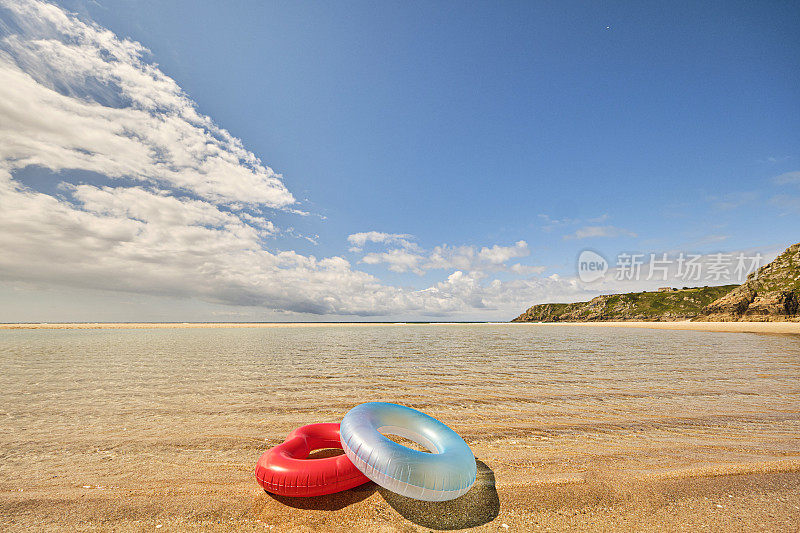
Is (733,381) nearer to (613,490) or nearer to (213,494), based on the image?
(613,490)

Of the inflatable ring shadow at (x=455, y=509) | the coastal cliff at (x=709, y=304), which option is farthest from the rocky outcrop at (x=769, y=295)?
the inflatable ring shadow at (x=455, y=509)

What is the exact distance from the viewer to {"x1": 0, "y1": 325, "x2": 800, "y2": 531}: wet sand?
151 inches

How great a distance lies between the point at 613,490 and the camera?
434 centimetres

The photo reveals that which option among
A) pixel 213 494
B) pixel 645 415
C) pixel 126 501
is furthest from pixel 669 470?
pixel 126 501

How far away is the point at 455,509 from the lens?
4043 mm

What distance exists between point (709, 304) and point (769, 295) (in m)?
22.9

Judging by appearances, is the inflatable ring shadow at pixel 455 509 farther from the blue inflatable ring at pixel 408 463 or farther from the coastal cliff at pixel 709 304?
the coastal cliff at pixel 709 304

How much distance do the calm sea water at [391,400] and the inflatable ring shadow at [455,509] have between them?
88 centimetres

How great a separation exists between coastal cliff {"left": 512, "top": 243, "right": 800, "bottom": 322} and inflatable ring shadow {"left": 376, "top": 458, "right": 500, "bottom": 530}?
77559mm

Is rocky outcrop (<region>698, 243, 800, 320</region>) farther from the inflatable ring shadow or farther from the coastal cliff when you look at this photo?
the inflatable ring shadow

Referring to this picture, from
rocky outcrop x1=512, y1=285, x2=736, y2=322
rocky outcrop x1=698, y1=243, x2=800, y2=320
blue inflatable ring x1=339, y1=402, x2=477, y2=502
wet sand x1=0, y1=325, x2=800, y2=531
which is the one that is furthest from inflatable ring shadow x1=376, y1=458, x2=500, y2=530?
rocky outcrop x1=512, y1=285, x2=736, y2=322

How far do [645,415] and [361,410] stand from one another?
24.6 ft

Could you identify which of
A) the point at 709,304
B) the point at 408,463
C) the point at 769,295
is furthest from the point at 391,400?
the point at 709,304

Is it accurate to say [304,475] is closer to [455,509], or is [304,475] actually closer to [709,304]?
[455,509]
